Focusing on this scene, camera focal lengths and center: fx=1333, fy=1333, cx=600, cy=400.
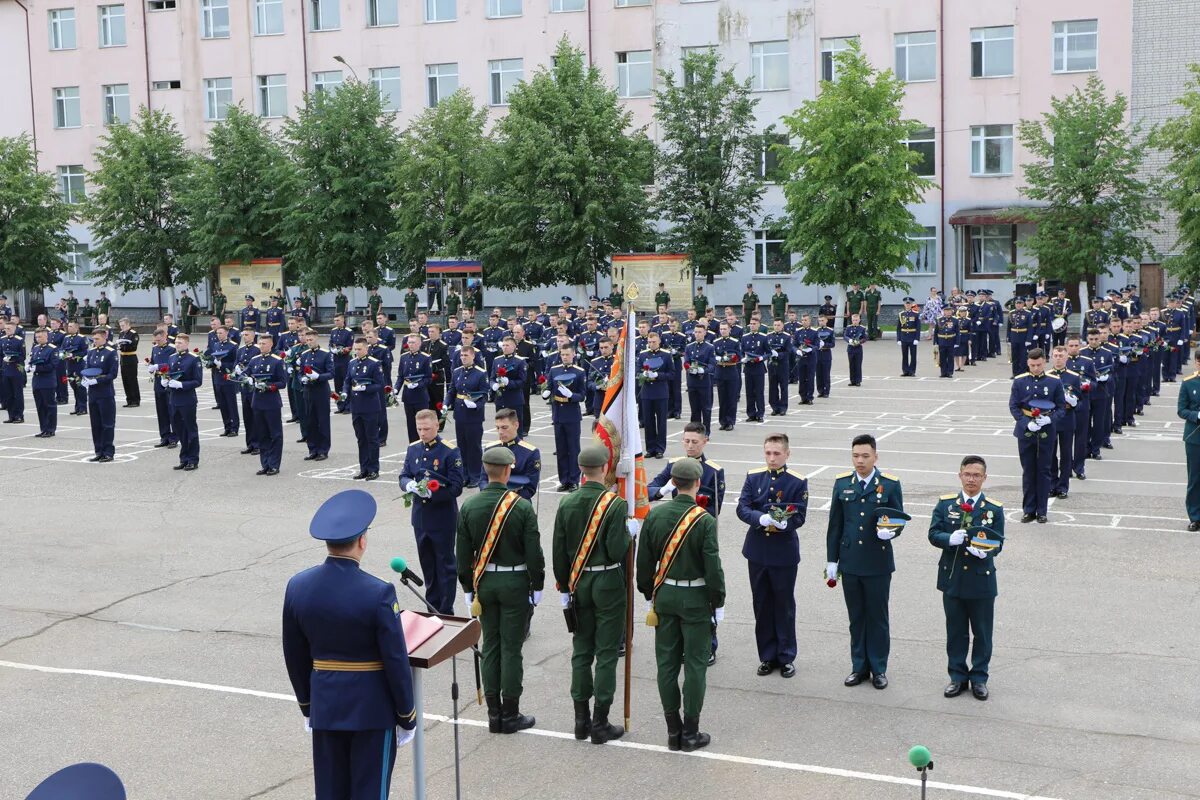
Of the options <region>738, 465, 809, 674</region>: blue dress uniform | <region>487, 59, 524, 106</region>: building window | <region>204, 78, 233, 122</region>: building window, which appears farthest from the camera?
<region>204, 78, 233, 122</region>: building window

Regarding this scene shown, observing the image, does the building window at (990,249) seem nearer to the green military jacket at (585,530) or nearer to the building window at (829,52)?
the building window at (829,52)

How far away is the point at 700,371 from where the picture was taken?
22.8m

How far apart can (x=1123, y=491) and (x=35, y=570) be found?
13219mm

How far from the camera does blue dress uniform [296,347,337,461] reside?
2061 cm

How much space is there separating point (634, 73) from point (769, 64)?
5131 millimetres

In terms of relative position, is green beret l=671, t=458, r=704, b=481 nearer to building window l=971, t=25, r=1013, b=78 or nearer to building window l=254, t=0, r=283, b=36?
building window l=971, t=25, r=1013, b=78

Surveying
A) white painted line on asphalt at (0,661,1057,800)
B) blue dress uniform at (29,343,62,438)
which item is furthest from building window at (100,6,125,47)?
white painted line on asphalt at (0,661,1057,800)

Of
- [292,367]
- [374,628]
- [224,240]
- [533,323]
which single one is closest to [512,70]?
[224,240]

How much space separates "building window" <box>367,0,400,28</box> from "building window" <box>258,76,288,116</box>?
473 cm

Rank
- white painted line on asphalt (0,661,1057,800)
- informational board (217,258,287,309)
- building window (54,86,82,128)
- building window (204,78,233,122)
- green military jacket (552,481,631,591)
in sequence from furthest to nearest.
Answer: building window (54,86,82,128) < building window (204,78,233,122) < informational board (217,258,287,309) < green military jacket (552,481,631,591) < white painted line on asphalt (0,661,1057,800)

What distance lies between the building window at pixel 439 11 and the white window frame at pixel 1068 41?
22.6 metres

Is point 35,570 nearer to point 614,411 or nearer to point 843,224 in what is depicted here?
point 614,411

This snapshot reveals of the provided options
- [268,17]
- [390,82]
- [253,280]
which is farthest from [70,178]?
[390,82]

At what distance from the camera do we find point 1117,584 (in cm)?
1252
